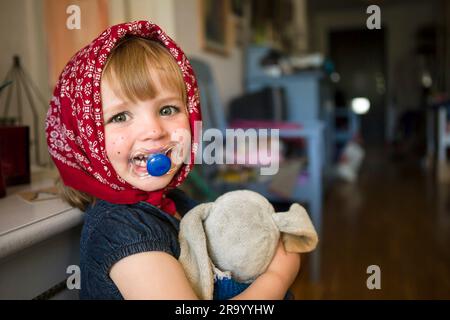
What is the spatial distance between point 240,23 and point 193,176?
6.11 feet

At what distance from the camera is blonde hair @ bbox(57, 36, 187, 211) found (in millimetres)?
370

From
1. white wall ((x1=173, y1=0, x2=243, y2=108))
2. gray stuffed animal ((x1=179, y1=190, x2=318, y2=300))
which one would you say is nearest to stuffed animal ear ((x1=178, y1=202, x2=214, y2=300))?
gray stuffed animal ((x1=179, y1=190, x2=318, y2=300))

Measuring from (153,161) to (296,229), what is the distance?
0.15 meters

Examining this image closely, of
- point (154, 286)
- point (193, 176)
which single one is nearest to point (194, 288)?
point (154, 286)

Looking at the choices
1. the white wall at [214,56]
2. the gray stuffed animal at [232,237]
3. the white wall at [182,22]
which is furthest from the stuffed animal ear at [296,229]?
the white wall at [214,56]

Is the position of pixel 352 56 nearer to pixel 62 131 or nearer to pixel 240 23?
pixel 62 131

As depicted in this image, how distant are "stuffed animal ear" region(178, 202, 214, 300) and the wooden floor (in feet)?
0.41

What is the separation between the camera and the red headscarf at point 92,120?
37 cm

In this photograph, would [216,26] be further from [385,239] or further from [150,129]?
[150,129]

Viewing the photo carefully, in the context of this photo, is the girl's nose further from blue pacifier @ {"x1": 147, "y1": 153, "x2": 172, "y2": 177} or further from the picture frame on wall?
the picture frame on wall

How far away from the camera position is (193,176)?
48 cm

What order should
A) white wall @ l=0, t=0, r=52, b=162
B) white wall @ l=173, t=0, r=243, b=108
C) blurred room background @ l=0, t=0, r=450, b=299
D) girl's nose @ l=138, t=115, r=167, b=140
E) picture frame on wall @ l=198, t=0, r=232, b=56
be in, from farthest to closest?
1. picture frame on wall @ l=198, t=0, r=232, b=56
2. white wall @ l=173, t=0, r=243, b=108
3. white wall @ l=0, t=0, r=52, b=162
4. blurred room background @ l=0, t=0, r=450, b=299
5. girl's nose @ l=138, t=115, r=167, b=140

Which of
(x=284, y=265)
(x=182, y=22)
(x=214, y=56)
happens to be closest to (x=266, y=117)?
(x=214, y=56)

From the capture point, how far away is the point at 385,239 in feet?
5.04
